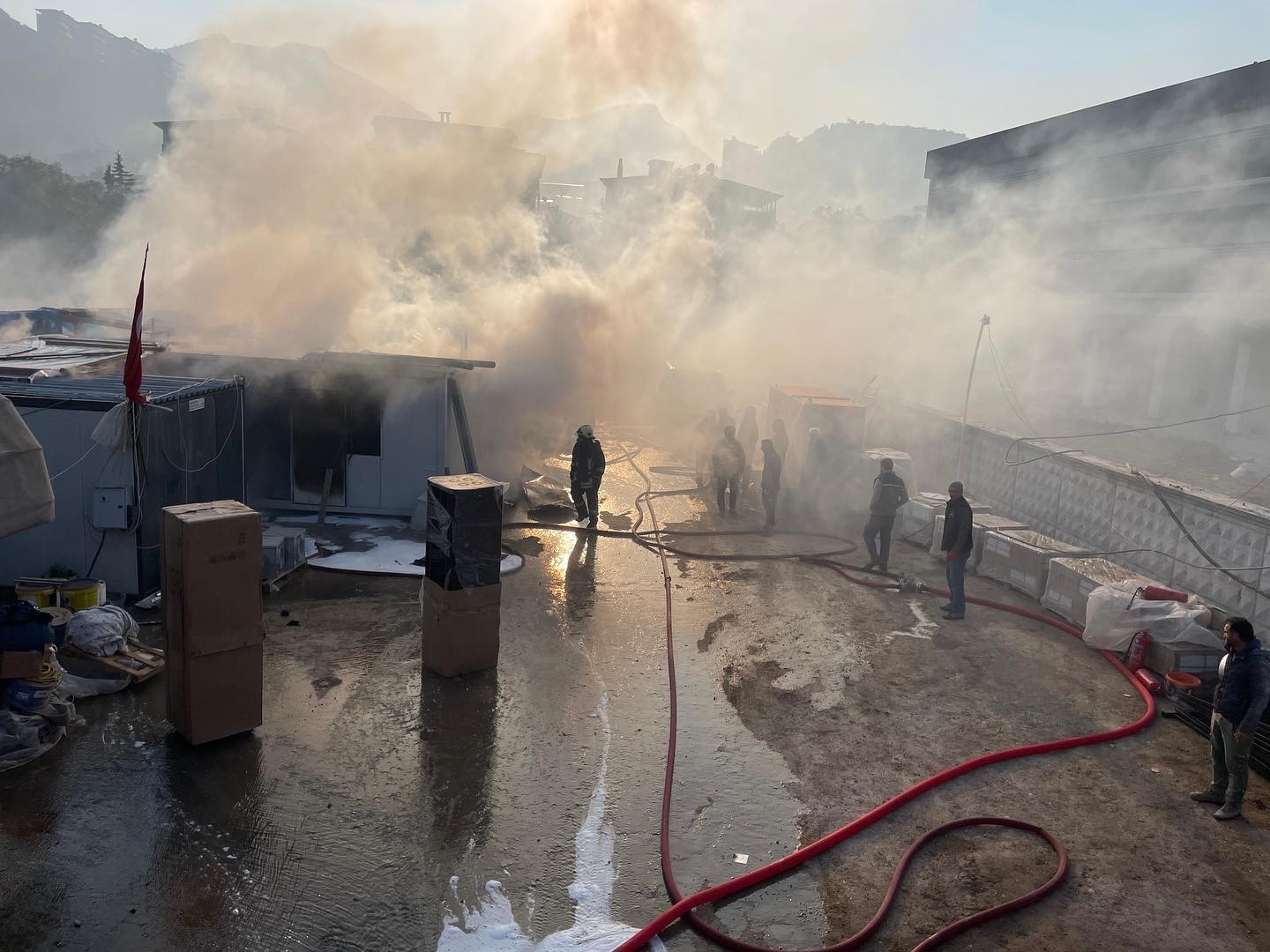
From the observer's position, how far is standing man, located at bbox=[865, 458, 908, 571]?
11508mm

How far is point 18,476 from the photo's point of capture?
5.55m

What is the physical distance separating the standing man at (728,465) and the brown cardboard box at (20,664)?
10.2 meters

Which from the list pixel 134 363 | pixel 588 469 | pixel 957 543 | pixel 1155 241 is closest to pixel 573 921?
pixel 134 363

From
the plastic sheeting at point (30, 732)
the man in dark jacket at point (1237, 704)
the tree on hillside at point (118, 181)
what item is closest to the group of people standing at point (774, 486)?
the man in dark jacket at point (1237, 704)

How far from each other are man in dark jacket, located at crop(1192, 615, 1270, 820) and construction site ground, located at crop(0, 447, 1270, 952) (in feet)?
0.94

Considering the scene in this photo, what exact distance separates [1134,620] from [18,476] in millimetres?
9558

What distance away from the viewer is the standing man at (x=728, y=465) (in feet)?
47.5

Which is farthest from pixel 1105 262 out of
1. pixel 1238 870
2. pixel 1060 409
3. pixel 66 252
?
pixel 66 252

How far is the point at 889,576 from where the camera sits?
1152cm

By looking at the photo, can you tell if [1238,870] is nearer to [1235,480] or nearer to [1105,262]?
[1235,480]

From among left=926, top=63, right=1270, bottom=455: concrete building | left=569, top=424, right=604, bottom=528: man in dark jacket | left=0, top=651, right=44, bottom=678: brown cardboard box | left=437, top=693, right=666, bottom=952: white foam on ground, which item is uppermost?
left=926, top=63, right=1270, bottom=455: concrete building

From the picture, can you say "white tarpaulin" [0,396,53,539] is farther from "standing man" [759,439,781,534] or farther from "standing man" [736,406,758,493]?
"standing man" [736,406,758,493]

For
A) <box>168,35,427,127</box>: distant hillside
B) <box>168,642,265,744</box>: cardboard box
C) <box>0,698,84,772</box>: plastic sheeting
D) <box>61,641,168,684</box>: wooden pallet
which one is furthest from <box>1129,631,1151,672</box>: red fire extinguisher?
<box>168,35,427,127</box>: distant hillside

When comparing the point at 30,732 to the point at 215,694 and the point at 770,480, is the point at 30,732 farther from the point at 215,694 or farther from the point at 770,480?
the point at 770,480
